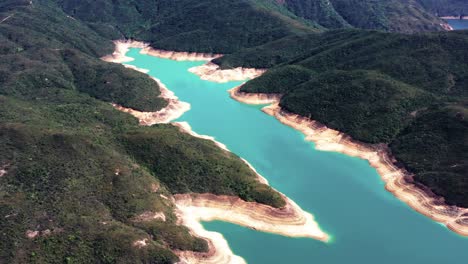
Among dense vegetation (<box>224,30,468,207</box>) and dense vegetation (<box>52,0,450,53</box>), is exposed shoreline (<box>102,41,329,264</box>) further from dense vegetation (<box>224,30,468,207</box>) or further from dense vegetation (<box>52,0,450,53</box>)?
dense vegetation (<box>52,0,450,53</box>)

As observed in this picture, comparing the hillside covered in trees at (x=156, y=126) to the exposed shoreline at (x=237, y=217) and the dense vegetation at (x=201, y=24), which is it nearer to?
the dense vegetation at (x=201, y=24)

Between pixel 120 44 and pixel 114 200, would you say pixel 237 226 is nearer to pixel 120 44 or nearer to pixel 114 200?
pixel 114 200

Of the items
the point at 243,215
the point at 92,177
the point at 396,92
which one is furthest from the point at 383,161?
the point at 92,177

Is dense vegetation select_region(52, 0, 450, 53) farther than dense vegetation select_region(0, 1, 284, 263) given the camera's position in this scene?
Yes

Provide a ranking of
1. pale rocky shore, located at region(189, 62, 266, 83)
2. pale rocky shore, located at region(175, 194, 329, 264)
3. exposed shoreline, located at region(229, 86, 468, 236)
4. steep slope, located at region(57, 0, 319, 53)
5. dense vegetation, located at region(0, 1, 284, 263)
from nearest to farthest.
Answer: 1. dense vegetation, located at region(0, 1, 284, 263)
2. pale rocky shore, located at region(175, 194, 329, 264)
3. exposed shoreline, located at region(229, 86, 468, 236)
4. pale rocky shore, located at region(189, 62, 266, 83)
5. steep slope, located at region(57, 0, 319, 53)

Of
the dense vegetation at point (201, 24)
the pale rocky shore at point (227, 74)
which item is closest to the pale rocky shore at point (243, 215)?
the pale rocky shore at point (227, 74)

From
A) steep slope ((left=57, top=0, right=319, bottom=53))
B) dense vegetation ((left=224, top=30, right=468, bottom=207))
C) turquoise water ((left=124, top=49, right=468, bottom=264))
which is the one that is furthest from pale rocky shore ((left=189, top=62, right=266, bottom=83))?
turquoise water ((left=124, top=49, right=468, bottom=264))

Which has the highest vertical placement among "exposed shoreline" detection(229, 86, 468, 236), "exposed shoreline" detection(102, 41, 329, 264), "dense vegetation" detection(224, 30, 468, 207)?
"dense vegetation" detection(224, 30, 468, 207)
